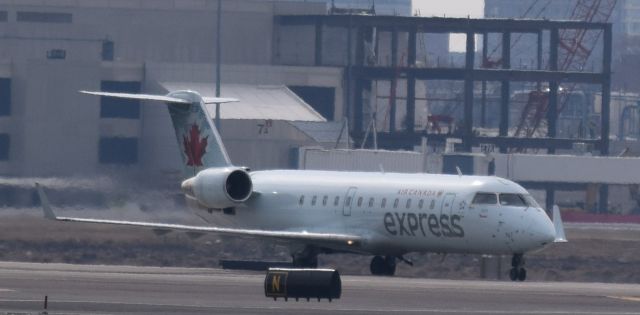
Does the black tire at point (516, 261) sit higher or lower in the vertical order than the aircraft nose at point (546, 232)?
lower

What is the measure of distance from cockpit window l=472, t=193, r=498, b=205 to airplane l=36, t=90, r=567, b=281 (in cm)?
3

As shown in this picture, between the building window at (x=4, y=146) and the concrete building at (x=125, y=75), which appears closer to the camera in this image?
the concrete building at (x=125, y=75)

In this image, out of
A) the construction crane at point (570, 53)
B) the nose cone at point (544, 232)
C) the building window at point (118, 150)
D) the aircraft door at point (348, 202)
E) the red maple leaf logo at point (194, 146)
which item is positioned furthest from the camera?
the construction crane at point (570, 53)

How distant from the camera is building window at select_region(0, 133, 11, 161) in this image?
8650 centimetres

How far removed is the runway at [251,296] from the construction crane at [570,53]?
7337cm

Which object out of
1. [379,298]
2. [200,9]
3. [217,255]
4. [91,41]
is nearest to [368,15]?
[200,9]

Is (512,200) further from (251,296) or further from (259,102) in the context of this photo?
(259,102)

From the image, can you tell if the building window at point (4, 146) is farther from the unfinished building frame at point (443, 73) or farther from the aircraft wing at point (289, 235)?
the aircraft wing at point (289, 235)

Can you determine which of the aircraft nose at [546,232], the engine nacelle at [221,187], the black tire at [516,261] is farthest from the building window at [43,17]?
the aircraft nose at [546,232]

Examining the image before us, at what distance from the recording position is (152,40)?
4028 inches

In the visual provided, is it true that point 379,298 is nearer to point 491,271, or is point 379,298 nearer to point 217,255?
point 491,271

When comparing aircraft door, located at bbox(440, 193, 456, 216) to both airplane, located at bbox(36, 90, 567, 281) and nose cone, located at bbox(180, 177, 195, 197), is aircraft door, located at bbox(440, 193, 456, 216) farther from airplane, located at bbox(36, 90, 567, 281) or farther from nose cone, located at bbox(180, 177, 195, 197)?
nose cone, located at bbox(180, 177, 195, 197)

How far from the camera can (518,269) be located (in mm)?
41781

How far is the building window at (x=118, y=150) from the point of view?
3482 inches
